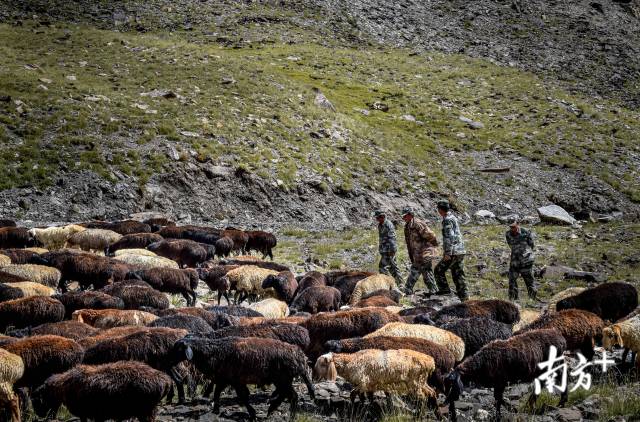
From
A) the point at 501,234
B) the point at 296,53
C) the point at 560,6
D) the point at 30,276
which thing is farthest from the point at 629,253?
the point at 560,6

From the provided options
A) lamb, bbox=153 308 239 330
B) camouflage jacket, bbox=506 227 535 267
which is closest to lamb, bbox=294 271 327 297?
lamb, bbox=153 308 239 330

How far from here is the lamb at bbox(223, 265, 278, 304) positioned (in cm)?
1574

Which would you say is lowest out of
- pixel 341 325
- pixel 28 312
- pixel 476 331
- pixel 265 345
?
pixel 28 312

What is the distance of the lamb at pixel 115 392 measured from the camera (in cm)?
689

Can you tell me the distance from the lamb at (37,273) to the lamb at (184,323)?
6.16 metres

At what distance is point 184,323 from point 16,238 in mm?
13050

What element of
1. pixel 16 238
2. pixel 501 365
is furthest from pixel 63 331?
pixel 16 238

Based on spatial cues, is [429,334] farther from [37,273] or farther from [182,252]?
[182,252]

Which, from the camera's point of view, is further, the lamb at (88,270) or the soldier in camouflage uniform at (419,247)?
the soldier in camouflage uniform at (419,247)

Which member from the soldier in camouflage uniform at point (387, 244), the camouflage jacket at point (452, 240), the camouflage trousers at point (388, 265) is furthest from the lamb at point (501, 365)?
the camouflage trousers at point (388, 265)

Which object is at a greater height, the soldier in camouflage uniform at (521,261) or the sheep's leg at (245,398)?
the sheep's leg at (245,398)

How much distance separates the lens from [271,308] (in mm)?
13258

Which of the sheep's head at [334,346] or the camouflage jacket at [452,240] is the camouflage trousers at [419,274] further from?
the sheep's head at [334,346]

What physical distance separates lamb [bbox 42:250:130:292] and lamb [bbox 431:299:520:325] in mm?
7920
